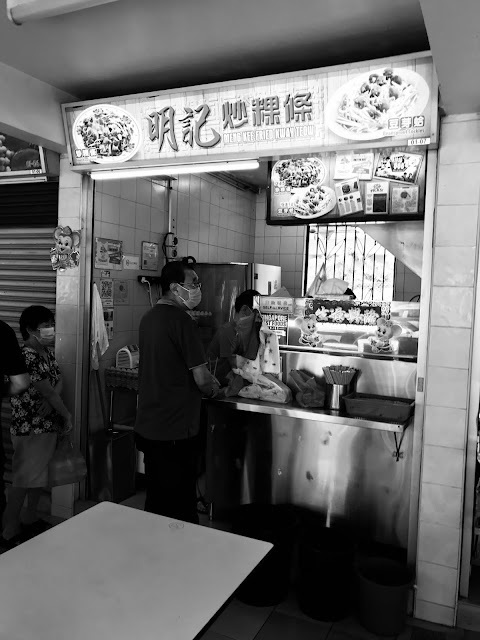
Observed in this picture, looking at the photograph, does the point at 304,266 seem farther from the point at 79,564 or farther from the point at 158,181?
the point at 79,564

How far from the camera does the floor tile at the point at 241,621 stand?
9.52 feet

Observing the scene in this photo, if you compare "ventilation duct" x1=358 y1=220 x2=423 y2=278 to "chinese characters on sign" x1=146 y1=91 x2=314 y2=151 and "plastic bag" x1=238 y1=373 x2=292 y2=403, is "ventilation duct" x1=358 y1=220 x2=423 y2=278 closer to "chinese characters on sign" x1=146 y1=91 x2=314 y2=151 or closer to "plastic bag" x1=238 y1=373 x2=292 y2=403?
"chinese characters on sign" x1=146 y1=91 x2=314 y2=151

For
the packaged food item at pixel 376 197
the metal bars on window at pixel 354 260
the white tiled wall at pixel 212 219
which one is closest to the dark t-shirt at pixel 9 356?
the packaged food item at pixel 376 197

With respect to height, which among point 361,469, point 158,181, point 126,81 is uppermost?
point 126,81

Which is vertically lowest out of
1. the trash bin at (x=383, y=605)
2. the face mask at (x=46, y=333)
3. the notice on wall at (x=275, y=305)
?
the trash bin at (x=383, y=605)

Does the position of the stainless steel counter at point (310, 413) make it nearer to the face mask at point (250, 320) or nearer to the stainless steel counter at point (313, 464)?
the stainless steel counter at point (313, 464)

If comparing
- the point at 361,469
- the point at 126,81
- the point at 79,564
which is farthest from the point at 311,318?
the point at 79,564

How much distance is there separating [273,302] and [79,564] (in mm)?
2812

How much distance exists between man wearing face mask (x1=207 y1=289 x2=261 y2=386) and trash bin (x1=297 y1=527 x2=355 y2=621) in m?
1.52

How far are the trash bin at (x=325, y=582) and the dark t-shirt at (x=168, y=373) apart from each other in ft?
3.29

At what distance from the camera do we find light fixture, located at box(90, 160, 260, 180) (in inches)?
139

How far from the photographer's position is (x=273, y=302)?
4.28m

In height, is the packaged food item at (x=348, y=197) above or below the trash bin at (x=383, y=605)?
above

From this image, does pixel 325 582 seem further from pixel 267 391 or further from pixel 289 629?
pixel 267 391
